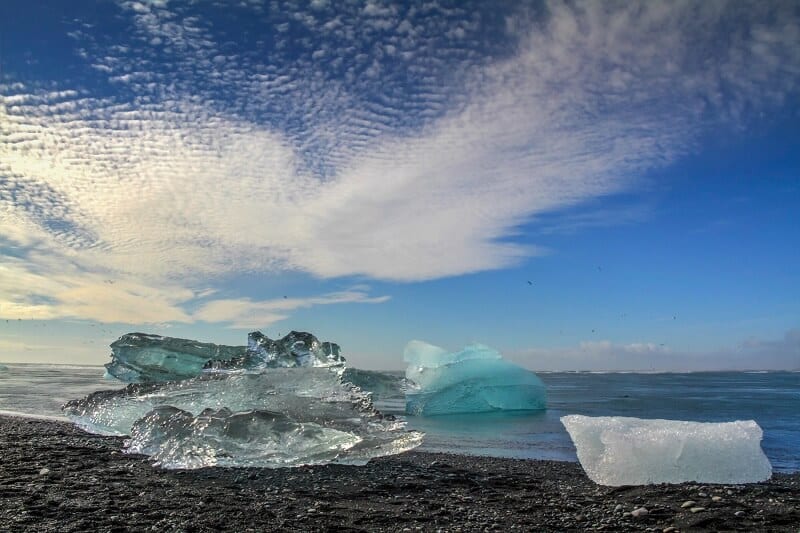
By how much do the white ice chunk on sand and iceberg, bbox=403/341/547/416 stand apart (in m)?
10.5

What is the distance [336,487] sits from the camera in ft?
19.4

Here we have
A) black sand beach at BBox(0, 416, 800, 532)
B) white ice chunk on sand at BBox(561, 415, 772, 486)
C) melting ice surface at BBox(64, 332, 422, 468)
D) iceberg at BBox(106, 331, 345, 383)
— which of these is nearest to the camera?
black sand beach at BBox(0, 416, 800, 532)

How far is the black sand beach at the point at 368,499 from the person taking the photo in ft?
15.0

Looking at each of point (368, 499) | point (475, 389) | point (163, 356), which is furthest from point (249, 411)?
point (163, 356)

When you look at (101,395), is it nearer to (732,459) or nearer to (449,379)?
(449,379)

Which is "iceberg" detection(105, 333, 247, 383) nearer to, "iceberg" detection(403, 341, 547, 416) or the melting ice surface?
the melting ice surface

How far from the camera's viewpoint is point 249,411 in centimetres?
812

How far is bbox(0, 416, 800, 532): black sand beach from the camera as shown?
4.56 metres

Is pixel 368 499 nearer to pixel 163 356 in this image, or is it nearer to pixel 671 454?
pixel 671 454

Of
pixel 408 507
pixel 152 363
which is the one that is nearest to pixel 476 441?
pixel 408 507

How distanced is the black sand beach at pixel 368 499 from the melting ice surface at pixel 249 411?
44 cm

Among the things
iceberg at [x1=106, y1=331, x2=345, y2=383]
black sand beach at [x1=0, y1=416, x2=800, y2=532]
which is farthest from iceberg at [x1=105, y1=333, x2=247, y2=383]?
black sand beach at [x1=0, y1=416, x2=800, y2=532]

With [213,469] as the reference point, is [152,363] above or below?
above

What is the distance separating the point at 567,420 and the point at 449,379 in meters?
10.3
